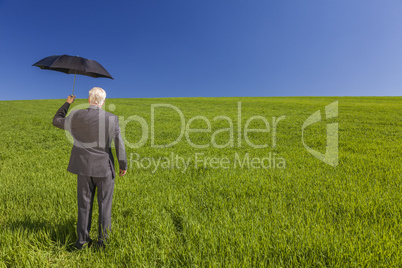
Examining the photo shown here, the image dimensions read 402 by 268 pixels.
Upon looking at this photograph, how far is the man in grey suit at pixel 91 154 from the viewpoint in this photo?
2.80 meters

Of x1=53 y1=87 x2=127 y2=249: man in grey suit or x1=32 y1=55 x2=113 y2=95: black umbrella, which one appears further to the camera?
x1=32 y1=55 x2=113 y2=95: black umbrella

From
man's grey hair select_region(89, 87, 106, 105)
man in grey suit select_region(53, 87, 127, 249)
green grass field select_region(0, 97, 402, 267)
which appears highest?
man's grey hair select_region(89, 87, 106, 105)

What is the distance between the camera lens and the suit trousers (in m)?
2.86

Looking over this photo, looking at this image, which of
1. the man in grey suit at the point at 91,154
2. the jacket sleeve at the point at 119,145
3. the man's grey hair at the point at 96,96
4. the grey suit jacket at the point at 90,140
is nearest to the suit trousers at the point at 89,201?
the man in grey suit at the point at 91,154

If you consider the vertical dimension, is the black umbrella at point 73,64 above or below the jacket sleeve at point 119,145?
above

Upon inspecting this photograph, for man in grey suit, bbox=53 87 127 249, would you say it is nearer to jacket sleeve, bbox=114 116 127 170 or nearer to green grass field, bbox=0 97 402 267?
jacket sleeve, bbox=114 116 127 170

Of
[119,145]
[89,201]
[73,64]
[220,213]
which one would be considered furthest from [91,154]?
[220,213]

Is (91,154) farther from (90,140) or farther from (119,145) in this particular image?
(119,145)

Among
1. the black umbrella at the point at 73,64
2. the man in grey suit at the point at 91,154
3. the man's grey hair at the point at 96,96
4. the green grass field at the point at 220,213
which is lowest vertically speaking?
Answer: the green grass field at the point at 220,213

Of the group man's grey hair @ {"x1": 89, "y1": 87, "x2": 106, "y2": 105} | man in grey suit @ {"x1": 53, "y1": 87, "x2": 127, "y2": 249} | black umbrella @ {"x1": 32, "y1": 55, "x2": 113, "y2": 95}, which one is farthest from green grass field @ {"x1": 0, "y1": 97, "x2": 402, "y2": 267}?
black umbrella @ {"x1": 32, "y1": 55, "x2": 113, "y2": 95}

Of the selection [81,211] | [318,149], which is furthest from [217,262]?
[318,149]

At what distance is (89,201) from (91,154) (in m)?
0.70

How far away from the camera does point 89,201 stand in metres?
2.91

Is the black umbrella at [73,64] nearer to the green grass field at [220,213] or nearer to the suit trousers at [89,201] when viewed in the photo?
the suit trousers at [89,201]
